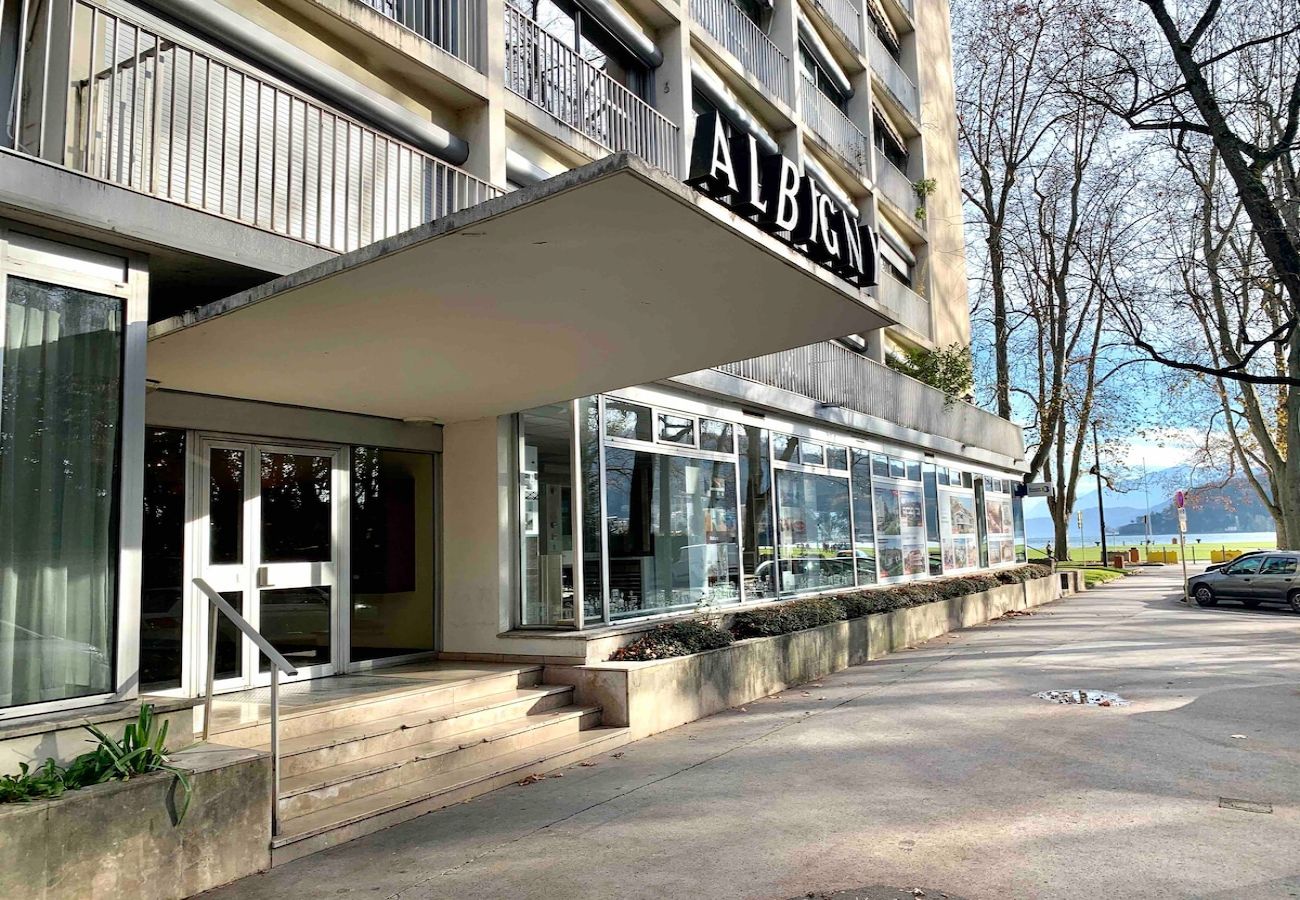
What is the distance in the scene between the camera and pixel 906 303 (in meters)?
22.7

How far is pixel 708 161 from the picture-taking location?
5676mm

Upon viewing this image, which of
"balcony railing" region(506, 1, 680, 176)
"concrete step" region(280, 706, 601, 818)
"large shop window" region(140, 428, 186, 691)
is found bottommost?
"concrete step" region(280, 706, 601, 818)

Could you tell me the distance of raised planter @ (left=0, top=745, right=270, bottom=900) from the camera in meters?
4.08

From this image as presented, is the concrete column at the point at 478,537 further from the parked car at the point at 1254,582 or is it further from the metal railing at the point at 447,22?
the parked car at the point at 1254,582

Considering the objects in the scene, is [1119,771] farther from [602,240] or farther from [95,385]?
[95,385]

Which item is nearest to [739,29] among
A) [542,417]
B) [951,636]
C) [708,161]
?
[542,417]

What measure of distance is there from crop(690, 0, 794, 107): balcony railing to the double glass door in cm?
953

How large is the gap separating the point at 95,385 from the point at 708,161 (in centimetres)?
365

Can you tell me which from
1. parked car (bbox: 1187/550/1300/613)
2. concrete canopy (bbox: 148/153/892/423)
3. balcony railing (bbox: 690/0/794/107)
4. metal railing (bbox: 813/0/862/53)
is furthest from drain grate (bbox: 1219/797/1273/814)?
parked car (bbox: 1187/550/1300/613)

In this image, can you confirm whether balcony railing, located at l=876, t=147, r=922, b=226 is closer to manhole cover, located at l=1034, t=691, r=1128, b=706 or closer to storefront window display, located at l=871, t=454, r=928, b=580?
storefront window display, located at l=871, t=454, r=928, b=580

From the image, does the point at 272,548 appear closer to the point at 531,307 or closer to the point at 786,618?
the point at 531,307

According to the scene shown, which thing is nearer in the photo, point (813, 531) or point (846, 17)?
point (813, 531)

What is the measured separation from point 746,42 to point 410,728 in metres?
13.4

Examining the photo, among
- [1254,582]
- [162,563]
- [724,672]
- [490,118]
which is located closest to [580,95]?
[490,118]
